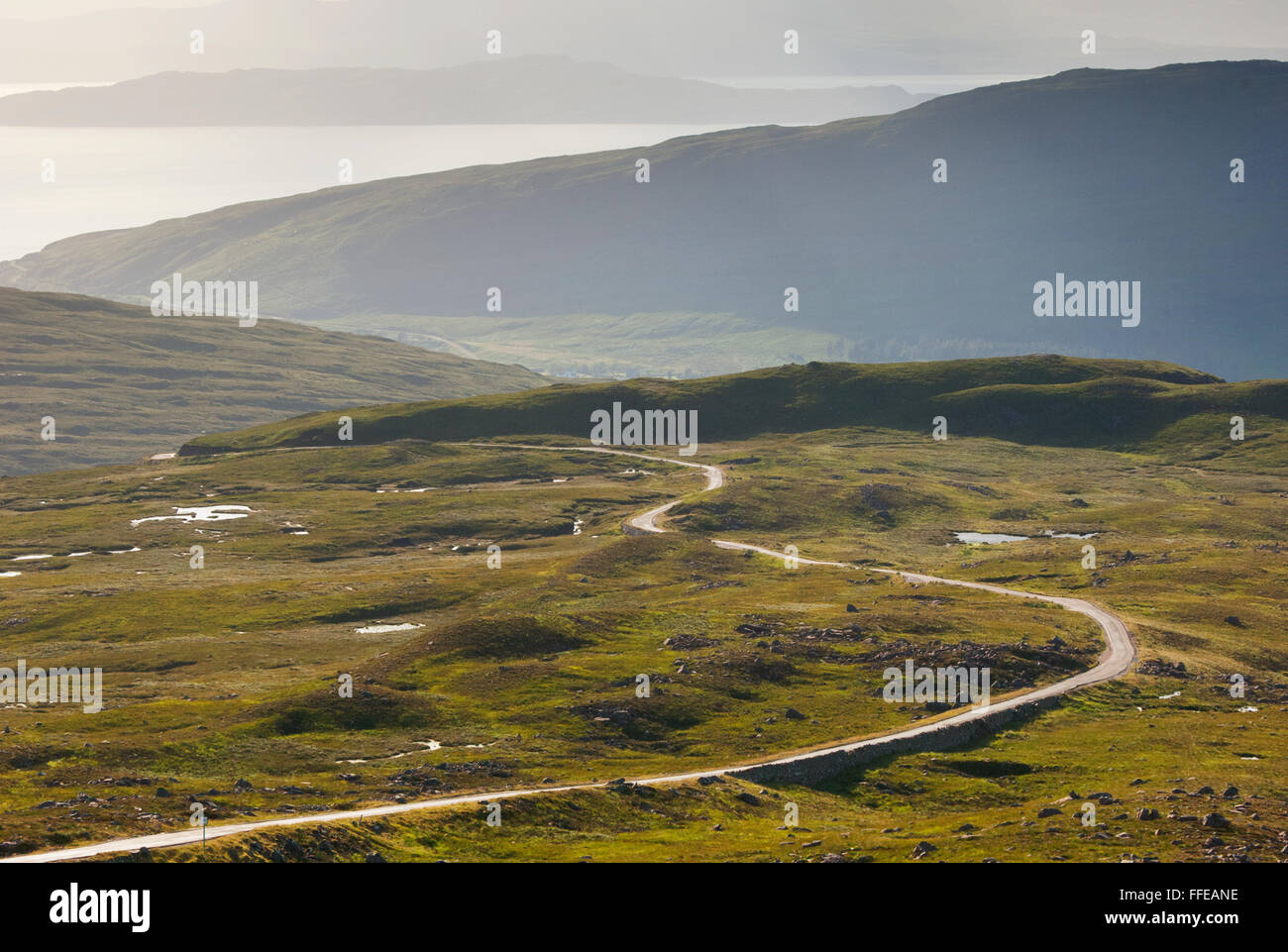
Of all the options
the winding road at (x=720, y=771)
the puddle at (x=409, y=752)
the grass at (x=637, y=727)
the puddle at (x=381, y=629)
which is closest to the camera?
the winding road at (x=720, y=771)

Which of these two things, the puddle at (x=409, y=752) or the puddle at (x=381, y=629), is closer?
the puddle at (x=409, y=752)

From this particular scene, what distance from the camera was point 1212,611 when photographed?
186 metres

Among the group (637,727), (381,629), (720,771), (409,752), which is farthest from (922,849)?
(381,629)

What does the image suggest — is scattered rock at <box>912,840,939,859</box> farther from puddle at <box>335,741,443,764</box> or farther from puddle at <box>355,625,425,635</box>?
puddle at <box>355,625,425,635</box>

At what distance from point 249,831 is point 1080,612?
13615 centimetres

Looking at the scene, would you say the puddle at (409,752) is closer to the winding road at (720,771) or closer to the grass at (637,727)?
the grass at (637,727)

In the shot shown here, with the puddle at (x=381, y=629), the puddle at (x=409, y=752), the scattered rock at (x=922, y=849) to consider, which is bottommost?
the puddle at (x=381, y=629)

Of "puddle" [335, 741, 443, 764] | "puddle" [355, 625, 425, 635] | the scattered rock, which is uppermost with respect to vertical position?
the scattered rock

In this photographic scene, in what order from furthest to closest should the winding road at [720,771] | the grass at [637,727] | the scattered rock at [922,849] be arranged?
the grass at [637,727], the scattered rock at [922,849], the winding road at [720,771]

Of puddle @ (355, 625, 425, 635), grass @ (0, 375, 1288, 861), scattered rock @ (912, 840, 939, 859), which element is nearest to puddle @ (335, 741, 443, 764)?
grass @ (0, 375, 1288, 861)

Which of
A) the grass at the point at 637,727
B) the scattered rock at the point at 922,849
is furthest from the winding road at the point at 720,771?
the scattered rock at the point at 922,849

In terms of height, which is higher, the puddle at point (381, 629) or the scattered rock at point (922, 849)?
the scattered rock at point (922, 849)

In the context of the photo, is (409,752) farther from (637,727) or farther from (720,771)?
(720,771)
